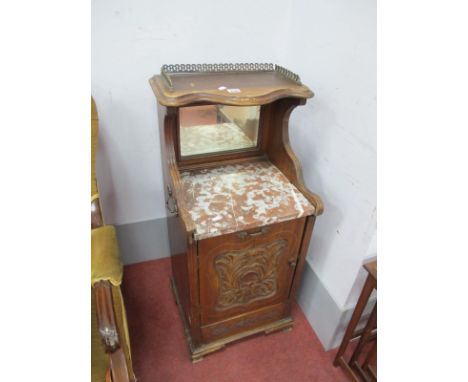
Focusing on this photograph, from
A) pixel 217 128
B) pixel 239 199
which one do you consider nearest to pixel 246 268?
pixel 239 199

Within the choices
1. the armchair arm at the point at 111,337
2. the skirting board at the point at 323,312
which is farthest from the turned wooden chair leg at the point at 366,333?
the armchair arm at the point at 111,337

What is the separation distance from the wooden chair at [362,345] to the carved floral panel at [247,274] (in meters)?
0.31

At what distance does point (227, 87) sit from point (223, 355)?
1155 mm

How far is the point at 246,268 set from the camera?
1.10m

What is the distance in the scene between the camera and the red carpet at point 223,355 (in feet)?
4.17

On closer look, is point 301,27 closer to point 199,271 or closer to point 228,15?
point 228,15

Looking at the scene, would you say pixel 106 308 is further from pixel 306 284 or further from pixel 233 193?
pixel 306 284

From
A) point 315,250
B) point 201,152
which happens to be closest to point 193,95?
point 201,152

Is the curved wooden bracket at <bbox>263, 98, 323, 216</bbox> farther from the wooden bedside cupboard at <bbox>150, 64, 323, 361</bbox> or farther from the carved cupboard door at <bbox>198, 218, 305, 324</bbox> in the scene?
the carved cupboard door at <bbox>198, 218, 305, 324</bbox>

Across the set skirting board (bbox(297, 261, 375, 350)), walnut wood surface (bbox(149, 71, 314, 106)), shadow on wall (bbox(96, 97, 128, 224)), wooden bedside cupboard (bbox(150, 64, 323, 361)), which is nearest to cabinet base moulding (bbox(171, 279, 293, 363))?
wooden bedside cupboard (bbox(150, 64, 323, 361))

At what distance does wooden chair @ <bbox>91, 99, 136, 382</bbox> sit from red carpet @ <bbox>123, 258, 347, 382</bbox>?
1.42 feet

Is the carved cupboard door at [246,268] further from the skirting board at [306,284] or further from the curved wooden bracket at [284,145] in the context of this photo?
the skirting board at [306,284]

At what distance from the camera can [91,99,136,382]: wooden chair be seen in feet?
2.37
